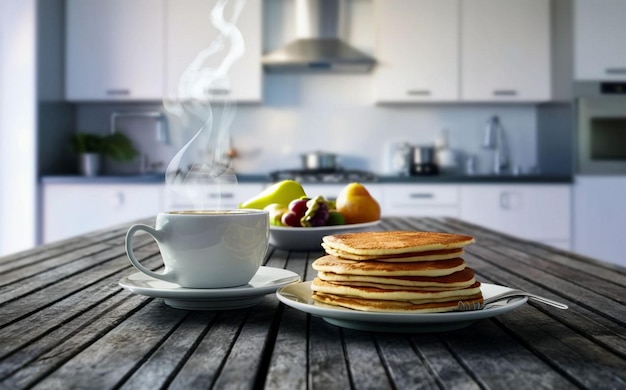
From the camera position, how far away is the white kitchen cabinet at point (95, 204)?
3.57 m

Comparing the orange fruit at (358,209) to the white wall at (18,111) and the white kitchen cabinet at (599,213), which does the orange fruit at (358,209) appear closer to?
the white kitchen cabinet at (599,213)

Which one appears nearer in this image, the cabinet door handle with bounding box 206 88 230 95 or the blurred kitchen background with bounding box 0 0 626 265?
the blurred kitchen background with bounding box 0 0 626 265

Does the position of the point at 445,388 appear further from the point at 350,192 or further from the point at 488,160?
the point at 488,160

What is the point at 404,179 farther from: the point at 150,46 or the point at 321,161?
the point at 150,46

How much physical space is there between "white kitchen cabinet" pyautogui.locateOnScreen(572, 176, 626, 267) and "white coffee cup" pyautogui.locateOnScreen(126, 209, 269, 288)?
3333 mm

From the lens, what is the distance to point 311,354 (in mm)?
516

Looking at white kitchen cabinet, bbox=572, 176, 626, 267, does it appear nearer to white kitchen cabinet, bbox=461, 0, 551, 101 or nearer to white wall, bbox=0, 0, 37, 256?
white kitchen cabinet, bbox=461, 0, 551, 101

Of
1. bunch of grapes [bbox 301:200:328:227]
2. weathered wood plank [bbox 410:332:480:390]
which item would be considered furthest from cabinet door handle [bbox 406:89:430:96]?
weathered wood plank [bbox 410:332:480:390]

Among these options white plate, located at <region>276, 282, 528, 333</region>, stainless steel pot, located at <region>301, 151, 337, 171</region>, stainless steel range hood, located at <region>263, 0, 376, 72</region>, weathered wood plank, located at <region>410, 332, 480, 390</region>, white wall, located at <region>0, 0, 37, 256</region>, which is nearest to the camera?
weathered wood plank, located at <region>410, 332, 480, 390</region>

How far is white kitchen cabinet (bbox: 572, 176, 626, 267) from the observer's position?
3.59 m

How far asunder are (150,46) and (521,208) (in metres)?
2.52

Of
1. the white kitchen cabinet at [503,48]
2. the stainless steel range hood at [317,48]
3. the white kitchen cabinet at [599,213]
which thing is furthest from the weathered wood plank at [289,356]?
the white kitchen cabinet at [503,48]

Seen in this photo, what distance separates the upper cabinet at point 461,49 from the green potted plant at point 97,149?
5.54ft

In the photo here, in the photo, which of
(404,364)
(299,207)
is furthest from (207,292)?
(299,207)
